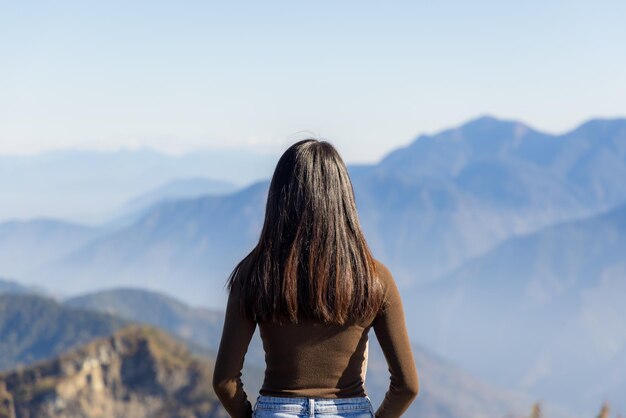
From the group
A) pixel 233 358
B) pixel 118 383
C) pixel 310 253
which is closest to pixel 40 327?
pixel 118 383

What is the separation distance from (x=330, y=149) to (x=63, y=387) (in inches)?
2190

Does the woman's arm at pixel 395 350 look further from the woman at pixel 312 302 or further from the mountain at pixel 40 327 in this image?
the mountain at pixel 40 327

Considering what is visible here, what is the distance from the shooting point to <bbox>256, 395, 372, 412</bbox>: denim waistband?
13.9ft

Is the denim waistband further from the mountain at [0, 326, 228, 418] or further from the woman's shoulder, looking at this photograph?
the mountain at [0, 326, 228, 418]

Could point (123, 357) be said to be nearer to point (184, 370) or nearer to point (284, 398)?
point (184, 370)

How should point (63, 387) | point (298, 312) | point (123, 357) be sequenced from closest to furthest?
point (298, 312), point (63, 387), point (123, 357)

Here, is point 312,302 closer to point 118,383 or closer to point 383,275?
point 383,275

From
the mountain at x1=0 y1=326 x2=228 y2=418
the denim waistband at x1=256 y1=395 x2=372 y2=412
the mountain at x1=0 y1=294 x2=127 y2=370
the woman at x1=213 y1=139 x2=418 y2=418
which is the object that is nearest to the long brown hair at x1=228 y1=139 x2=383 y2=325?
the woman at x1=213 y1=139 x2=418 y2=418

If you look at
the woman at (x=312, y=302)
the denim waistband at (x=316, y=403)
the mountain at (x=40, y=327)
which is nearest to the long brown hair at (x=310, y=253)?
the woman at (x=312, y=302)

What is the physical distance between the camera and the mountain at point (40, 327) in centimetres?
12836

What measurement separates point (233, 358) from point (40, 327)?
462 feet

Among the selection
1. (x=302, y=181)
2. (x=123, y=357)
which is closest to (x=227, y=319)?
(x=302, y=181)

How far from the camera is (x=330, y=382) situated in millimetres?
4250

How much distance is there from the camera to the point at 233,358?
4.32m
